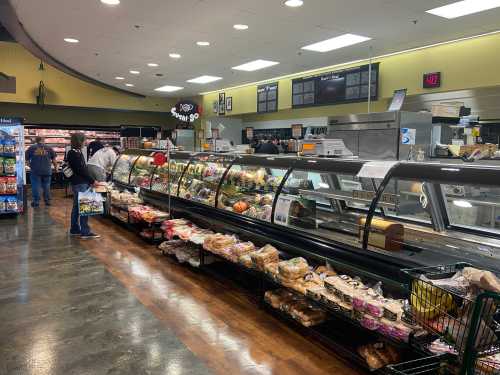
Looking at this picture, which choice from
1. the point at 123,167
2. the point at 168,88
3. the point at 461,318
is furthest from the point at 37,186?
the point at 461,318

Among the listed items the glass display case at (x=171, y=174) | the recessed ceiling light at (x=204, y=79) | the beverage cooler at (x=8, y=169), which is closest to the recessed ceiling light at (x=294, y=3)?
the glass display case at (x=171, y=174)

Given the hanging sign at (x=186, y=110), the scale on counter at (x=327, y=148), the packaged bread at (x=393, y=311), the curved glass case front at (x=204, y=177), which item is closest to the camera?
the packaged bread at (x=393, y=311)

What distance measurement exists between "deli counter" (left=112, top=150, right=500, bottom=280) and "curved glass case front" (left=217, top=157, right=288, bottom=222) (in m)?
0.01

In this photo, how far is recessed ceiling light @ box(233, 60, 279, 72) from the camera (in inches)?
330

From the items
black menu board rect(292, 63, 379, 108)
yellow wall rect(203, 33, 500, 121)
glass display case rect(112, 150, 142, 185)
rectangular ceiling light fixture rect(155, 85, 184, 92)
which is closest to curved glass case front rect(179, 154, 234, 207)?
glass display case rect(112, 150, 142, 185)

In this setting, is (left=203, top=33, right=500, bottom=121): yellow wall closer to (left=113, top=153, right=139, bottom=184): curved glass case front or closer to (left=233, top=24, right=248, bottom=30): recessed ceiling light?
(left=233, top=24, right=248, bottom=30): recessed ceiling light

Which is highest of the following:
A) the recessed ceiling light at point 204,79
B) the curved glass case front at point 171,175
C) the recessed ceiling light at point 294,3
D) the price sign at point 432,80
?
the recessed ceiling light at point 204,79

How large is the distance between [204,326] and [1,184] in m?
6.31

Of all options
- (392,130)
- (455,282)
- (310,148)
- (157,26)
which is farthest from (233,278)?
(157,26)

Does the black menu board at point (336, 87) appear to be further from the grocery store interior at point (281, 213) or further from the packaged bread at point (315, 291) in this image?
the packaged bread at point (315, 291)

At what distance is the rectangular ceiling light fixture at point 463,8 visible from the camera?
476 centimetres

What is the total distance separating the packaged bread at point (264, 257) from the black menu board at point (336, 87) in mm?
5003

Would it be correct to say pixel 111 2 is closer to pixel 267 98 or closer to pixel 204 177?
pixel 204 177

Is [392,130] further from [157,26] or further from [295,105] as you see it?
[295,105]
